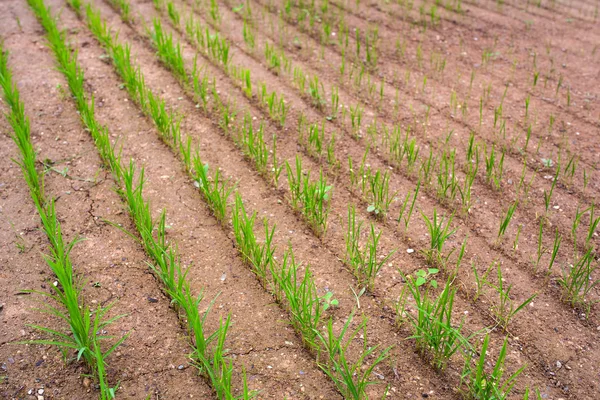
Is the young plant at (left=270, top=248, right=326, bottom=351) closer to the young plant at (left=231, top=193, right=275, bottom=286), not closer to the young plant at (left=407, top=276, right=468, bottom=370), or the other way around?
the young plant at (left=231, top=193, right=275, bottom=286)

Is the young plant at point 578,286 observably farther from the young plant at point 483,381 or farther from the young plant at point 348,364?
the young plant at point 348,364

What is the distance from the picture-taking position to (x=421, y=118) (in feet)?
Result: 11.6

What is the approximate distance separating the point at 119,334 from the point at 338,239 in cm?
104

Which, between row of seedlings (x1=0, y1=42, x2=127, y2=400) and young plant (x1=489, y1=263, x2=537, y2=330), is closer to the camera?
row of seedlings (x1=0, y1=42, x2=127, y2=400)

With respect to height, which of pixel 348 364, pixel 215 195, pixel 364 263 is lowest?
pixel 348 364

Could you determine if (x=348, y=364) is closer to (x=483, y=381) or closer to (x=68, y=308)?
(x=483, y=381)

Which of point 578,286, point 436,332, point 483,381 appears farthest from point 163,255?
point 578,286

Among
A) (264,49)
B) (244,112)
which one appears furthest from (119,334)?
(264,49)

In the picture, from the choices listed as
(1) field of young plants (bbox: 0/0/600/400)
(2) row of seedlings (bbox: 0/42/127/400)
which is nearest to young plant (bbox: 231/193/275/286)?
(1) field of young plants (bbox: 0/0/600/400)

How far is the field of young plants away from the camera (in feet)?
6.91

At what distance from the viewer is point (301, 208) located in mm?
2840

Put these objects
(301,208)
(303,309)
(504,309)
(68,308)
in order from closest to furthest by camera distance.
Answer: (68,308) → (303,309) → (504,309) → (301,208)

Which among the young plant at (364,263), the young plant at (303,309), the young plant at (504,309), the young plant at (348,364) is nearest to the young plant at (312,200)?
the young plant at (364,263)

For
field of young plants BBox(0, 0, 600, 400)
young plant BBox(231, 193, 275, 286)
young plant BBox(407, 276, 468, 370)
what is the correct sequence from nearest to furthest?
young plant BBox(407, 276, 468, 370) → field of young plants BBox(0, 0, 600, 400) → young plant BBox(231, 193, 275, 286)
